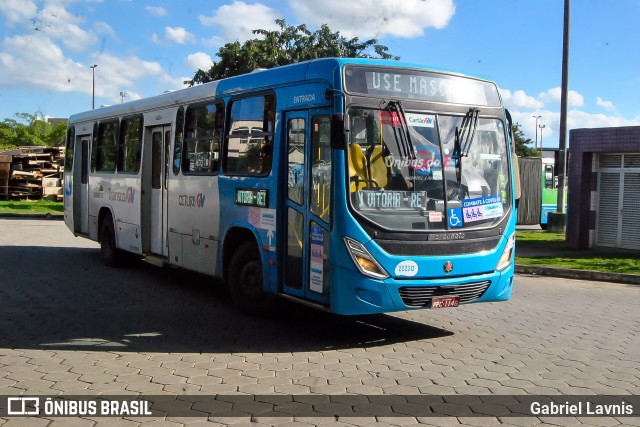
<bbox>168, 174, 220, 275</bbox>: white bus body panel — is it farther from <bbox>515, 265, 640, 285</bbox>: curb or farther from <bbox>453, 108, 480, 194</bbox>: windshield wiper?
<bbox>515, 265, 640, 285</bbox>: curb

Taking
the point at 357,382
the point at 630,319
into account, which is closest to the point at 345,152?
the point at 357,382

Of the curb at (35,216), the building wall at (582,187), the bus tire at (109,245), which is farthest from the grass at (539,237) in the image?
the curb at (35,216)

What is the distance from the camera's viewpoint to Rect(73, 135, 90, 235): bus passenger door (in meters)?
15.5

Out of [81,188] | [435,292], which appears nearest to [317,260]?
[435,292]

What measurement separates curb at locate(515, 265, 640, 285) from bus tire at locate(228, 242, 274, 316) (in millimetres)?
8101

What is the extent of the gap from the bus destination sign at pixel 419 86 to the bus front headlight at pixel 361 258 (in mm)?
1613

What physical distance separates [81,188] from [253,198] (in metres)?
8.19

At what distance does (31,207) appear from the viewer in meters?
32.3

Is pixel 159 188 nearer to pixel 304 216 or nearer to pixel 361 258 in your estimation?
pixel 304 216

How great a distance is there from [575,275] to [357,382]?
9.75 meters

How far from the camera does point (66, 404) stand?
5.58 m

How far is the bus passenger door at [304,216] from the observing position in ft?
25.3

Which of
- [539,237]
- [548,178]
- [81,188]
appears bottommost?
[539,237]

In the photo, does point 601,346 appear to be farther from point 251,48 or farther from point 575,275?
point 251,48
